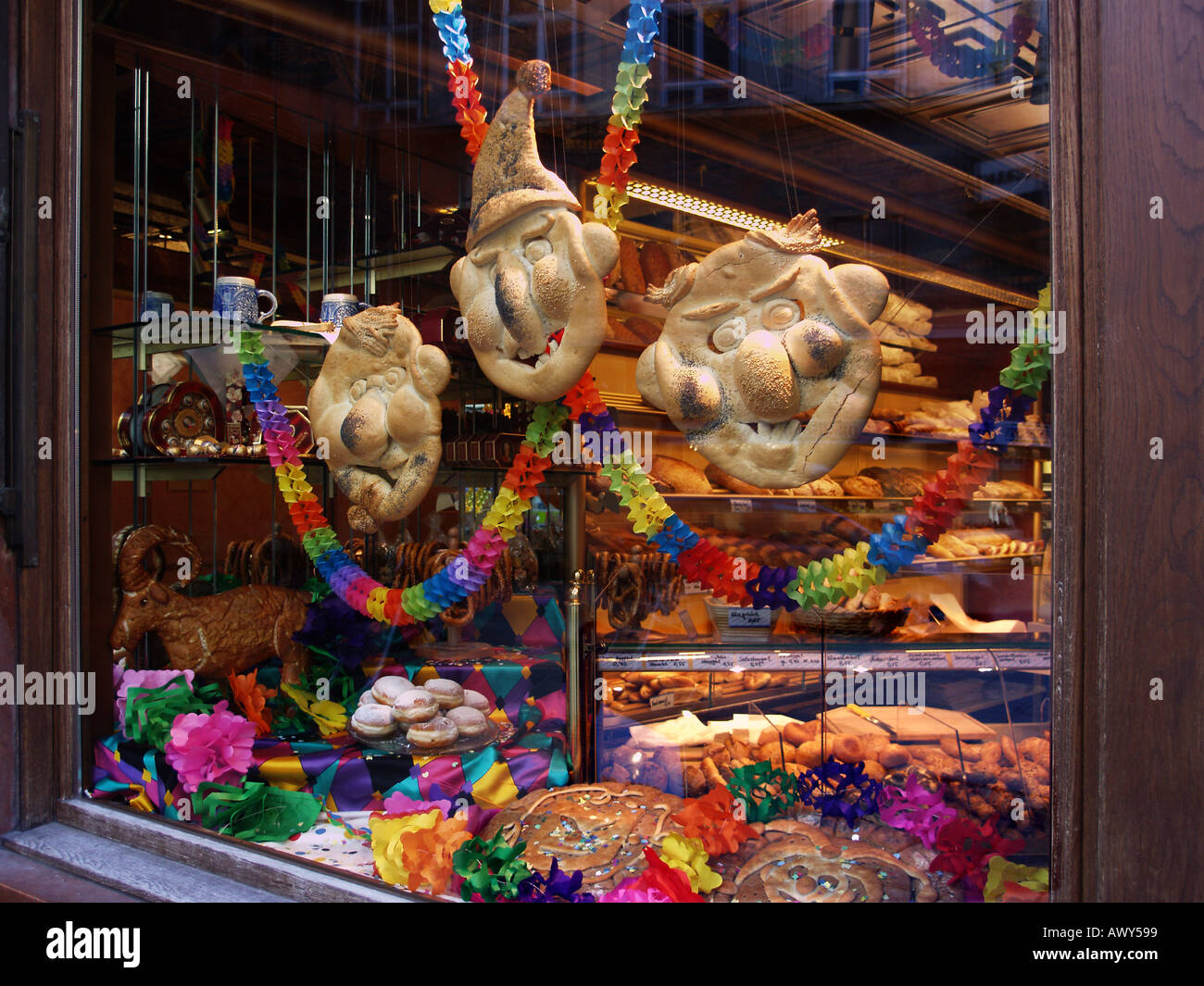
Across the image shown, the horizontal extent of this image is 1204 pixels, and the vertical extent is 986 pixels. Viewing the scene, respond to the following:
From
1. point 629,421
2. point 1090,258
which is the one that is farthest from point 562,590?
point 1090,258

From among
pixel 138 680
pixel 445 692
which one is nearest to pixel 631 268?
pixel 445 692

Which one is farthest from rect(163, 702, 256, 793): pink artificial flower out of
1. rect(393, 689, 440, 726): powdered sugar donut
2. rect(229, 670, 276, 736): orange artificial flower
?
rect(393, 689, 440, 726): powdered sugar donut

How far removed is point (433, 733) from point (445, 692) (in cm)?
12

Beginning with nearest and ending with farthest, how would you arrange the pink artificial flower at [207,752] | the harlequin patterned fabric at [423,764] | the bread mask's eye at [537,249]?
the bread mask's eye at [537,249], the harlequin patterned fabric at [423,764], the pink artificial flower at [207,752]

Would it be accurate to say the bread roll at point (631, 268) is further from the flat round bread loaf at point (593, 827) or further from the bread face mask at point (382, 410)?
the flat round bread loaf at point (593, 827)

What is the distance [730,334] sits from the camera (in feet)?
5.66

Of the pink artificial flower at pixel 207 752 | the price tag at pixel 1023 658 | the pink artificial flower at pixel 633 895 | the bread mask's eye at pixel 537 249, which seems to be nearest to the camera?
the price tag at pixel 1023 658

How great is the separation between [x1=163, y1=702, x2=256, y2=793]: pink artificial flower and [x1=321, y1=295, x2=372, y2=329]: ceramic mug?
1089mm

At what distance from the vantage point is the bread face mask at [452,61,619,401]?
1.72m

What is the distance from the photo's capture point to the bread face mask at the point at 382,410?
2066mm

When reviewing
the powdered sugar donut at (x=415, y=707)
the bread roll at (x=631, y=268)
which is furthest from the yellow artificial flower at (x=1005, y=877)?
the bread roll at (x=631, y=268)

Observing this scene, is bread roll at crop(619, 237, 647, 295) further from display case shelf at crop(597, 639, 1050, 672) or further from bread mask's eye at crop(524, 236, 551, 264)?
display case shelf at crop(597, 639, 1050, 672)

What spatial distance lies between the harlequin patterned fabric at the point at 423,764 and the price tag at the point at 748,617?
0.44 metres
